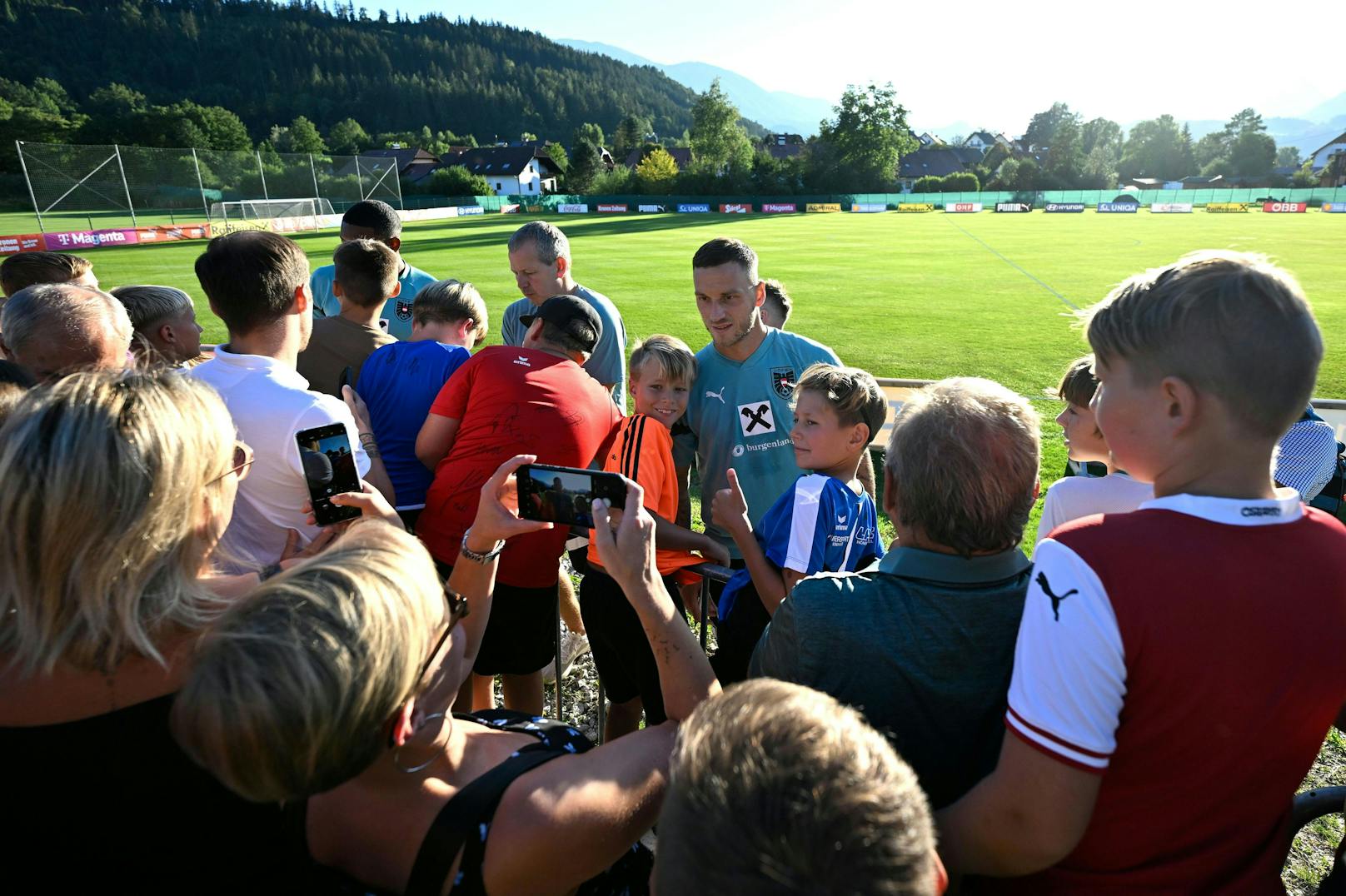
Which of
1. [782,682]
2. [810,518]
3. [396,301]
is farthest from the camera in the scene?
[396,301]

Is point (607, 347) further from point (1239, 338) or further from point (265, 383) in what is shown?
point (1239, 338)

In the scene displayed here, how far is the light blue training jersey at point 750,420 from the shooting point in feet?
13.1

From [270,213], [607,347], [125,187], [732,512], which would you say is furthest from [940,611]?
[270,213]

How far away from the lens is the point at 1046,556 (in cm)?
129

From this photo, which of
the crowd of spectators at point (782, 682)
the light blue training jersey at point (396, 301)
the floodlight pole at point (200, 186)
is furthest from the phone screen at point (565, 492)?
the floodlight pole at point (200, 186)

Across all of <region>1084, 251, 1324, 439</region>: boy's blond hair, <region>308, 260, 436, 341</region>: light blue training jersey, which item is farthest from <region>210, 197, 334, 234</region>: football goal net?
<region>1084, 251, 1324, 439</region>: boy's blond hair

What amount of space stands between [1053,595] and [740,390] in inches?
110

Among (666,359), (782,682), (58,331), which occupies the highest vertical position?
(58,331)

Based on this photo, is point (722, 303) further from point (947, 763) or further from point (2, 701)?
point (2, 701)

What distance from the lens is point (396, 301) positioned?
19.9 ft

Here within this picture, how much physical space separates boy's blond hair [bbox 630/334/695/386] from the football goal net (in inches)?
1542

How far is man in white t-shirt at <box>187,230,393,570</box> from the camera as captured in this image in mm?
2443

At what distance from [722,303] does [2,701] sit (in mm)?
3292

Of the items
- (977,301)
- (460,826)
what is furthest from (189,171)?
(460,826)
